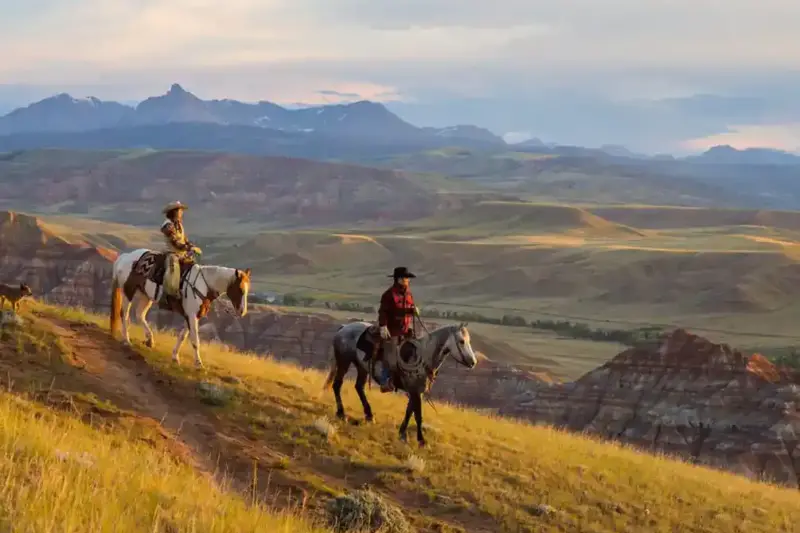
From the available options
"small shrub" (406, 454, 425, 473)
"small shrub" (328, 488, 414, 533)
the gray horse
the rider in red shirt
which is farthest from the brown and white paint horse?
"small shrub" (328, 488, 414, 533)

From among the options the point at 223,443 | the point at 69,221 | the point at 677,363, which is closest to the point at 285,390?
the point at 223,443

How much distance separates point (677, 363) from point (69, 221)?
494ft

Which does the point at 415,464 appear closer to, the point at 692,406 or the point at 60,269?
the point at 692,406

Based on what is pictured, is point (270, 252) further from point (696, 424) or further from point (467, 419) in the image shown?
point (467, 419)

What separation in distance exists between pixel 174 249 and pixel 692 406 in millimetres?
27664

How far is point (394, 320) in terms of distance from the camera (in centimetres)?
1591

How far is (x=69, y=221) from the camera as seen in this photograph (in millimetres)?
172500

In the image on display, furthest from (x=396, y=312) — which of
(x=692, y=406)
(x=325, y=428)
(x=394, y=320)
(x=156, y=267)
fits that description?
(x=692, y=406)

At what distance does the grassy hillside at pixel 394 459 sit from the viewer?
44.6 feet

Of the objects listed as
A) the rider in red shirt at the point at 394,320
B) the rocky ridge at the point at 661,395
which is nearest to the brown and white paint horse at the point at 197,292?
the rider in red shirt at the point at 394,320

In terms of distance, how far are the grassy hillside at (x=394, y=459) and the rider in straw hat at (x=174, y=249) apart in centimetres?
132

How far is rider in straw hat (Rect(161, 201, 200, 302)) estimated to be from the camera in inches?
670

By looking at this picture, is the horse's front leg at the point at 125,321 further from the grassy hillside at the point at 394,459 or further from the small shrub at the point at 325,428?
the small shrub at the point at 325,428

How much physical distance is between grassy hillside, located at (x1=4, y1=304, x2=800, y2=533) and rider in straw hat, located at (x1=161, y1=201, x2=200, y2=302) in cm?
132
